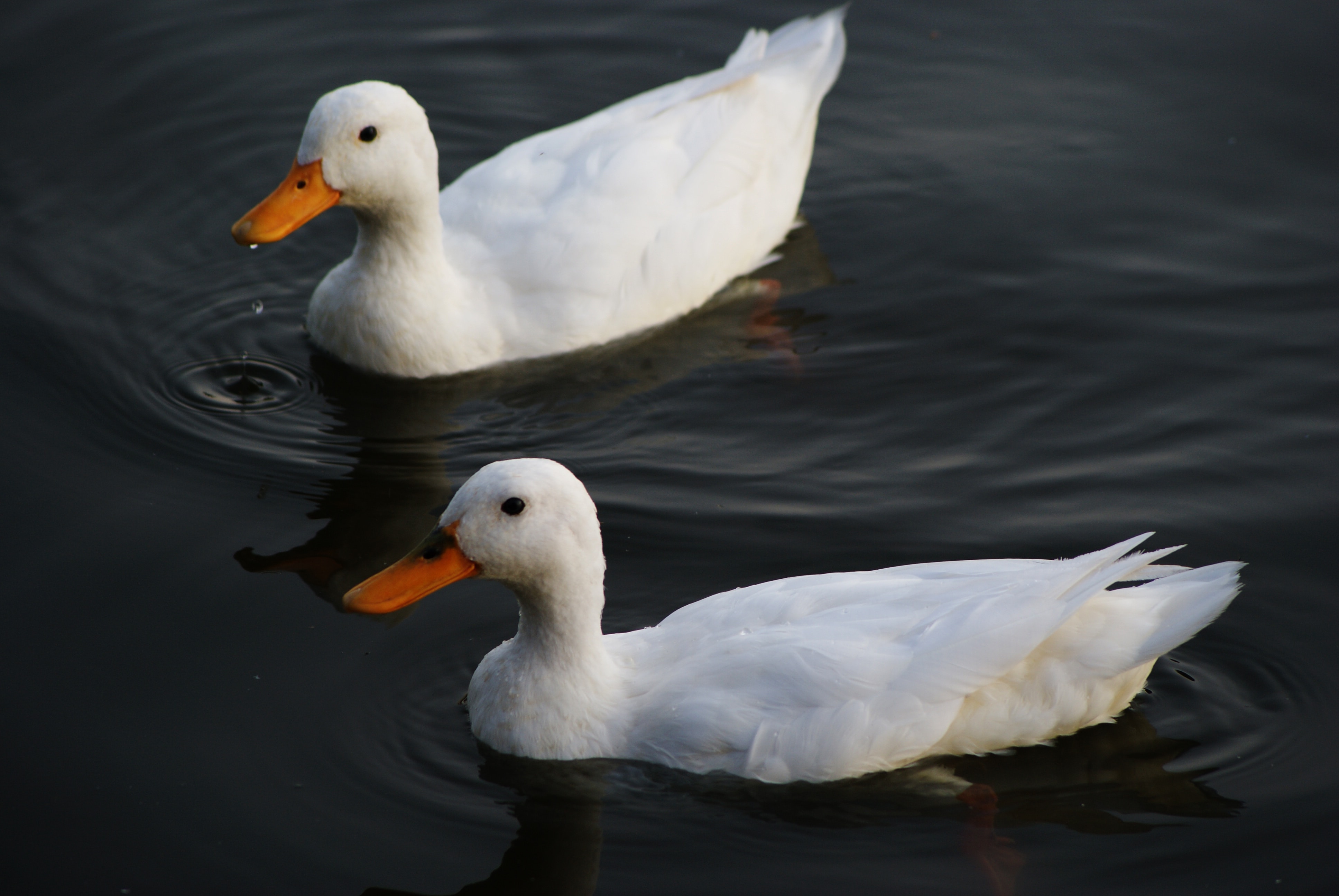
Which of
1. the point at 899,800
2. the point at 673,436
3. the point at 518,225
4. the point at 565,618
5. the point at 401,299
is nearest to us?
the point at 899,800

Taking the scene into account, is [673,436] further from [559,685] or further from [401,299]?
[559,685]

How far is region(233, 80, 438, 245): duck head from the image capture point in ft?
22.8

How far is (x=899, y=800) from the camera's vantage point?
4891 millimetres

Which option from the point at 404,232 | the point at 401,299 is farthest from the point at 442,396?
the point at 404,232

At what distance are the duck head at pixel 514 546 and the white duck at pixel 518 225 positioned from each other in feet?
7.82

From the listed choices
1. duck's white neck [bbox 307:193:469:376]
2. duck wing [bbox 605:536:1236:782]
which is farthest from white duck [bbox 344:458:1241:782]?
duck's white neck [bbox 307:193:469:376]

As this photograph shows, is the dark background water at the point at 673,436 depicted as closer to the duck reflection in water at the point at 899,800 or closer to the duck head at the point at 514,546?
the duck reflection in water at the point at 899,800

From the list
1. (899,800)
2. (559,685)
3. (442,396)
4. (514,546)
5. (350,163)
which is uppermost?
(350,163)

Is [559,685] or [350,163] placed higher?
[350,163]

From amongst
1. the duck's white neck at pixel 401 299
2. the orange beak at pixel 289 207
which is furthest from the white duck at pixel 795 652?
the orange beak at pixel 289 207

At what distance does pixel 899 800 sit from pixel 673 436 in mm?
2435

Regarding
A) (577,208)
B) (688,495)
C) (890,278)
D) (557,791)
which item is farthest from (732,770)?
(890,278)

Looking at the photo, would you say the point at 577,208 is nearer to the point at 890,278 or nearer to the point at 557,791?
the point at 890,278

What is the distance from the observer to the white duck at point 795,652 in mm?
4777
